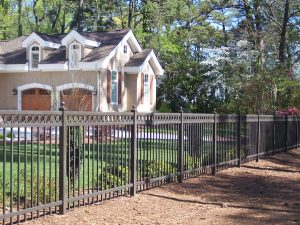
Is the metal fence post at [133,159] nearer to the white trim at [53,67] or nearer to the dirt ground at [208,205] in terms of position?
the dirt ground at [208,205]

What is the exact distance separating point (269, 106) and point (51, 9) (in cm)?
3575

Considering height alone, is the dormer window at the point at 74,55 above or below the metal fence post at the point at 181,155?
above

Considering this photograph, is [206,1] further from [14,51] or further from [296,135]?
[296,135]

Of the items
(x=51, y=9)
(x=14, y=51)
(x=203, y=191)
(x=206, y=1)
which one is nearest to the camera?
(x=203, y=191)

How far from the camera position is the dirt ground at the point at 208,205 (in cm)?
699

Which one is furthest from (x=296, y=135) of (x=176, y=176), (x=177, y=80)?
(x=177, y=80)

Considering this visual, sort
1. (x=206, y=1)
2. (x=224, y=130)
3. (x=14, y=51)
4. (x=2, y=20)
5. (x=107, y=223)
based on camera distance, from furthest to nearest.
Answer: (x=2, y=20)
(x=206, y=1)
(x=14, y=51)
(x=224, y=130)
(x=107, y=223)

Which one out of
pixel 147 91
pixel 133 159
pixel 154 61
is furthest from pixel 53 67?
pixel 133 159

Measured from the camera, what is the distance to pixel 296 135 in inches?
803

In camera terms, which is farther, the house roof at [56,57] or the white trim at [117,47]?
the house roof at [56,57]

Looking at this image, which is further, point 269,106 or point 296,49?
point 296,49

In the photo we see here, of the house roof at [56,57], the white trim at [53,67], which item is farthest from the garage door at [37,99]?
the house roof at [56,57]

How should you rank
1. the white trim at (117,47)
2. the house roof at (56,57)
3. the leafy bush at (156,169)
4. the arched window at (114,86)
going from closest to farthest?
1. the leafy bush at (156,169)
2. the white trim at (117,47)
3. the house roof at (56,57)
4. the arched window at (114,86)

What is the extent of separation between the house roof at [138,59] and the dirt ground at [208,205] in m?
20.9
